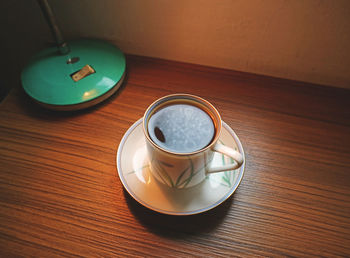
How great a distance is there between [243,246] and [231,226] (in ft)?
0.11

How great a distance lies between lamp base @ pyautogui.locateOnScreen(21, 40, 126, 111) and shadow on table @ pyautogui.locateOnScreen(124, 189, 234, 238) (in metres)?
0.25

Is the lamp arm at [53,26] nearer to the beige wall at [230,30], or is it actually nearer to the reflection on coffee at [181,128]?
the beige wall at [230,30]

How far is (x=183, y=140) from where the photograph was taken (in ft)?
1.26

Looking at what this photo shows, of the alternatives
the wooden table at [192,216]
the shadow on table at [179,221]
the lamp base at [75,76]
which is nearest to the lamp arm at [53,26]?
the lamp base at [75,76]

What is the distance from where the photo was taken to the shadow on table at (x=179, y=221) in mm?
407

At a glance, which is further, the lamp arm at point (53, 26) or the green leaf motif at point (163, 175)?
the lamp arm at point (53, 26)

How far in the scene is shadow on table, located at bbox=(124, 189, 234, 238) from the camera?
0.41 m

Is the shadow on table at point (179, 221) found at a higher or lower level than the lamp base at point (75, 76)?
lower

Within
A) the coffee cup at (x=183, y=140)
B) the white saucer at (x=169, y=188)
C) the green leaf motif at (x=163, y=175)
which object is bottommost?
the white saucer at (x=169, y=188)

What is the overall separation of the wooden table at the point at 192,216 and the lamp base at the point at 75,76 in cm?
3

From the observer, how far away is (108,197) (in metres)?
0.44

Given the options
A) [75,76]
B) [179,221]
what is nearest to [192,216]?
[179,221]

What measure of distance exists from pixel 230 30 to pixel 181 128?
29 centimetres

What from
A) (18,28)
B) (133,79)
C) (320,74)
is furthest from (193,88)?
(18,28)
